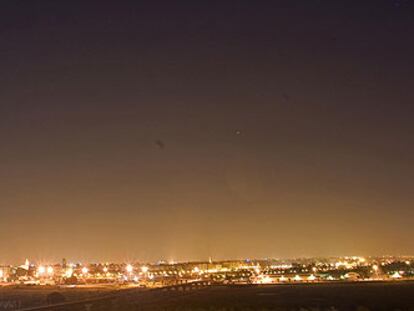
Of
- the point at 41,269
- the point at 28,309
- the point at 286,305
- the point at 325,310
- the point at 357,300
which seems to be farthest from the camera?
the point at 41,269

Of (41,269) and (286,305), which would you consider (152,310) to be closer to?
(286,305)

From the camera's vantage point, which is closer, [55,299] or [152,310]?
[152,310]

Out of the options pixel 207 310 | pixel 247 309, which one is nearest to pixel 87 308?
pixel 207 310

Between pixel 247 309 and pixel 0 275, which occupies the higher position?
pixel 0 275

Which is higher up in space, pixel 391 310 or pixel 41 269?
pixel 41 269

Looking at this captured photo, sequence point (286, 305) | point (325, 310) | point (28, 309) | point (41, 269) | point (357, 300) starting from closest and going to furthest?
point (325, 310)
point (28, 309)
point (286, 305)
point (357, 300)
point (41, 269)

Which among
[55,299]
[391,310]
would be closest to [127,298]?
[55,299]

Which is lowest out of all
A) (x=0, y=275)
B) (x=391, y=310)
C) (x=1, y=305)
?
(x=391, y=310)

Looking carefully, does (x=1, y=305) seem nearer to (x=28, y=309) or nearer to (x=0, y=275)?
(x=28, y=309)

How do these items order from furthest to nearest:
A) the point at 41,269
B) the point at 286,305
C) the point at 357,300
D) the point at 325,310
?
the point at 41,269
the point at 357,300
the point at 286,305
the point at 325,310
